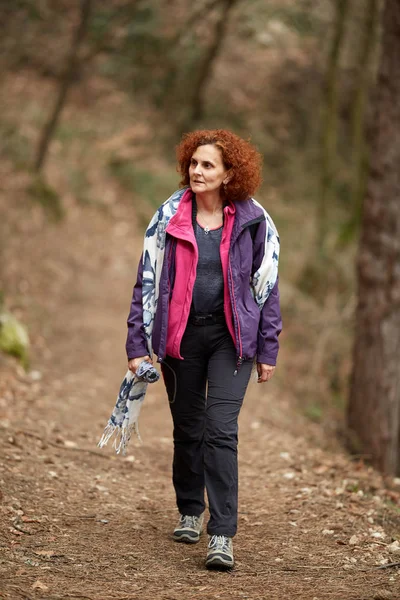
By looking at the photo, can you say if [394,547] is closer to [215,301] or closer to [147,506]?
[147,506]

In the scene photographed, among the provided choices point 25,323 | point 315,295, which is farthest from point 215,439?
point 315,295

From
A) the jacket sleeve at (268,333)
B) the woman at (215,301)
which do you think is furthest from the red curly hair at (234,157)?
the jacket sleeve at (268,333)

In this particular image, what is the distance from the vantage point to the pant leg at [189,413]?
4.25m

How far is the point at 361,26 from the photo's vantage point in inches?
623

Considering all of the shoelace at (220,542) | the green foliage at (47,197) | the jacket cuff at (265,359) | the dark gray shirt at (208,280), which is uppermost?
the green foliage at (47,197)

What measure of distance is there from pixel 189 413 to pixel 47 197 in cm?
941

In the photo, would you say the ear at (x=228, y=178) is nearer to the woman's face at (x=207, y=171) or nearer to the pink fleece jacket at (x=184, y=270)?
the woman's face at (x=207, y=171)

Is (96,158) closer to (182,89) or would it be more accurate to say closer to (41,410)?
(182,89)

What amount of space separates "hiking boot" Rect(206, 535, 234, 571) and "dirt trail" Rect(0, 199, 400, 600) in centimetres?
7

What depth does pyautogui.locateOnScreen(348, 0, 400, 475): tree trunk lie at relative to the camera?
835cm

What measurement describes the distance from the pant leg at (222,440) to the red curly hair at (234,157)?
810 millimetres

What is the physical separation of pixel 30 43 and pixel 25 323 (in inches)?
349

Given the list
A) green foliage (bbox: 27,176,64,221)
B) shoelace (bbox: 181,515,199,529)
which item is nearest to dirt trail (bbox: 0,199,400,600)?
shoelace (bbox: 181,515,199,529)

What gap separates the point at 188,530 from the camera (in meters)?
4.53
